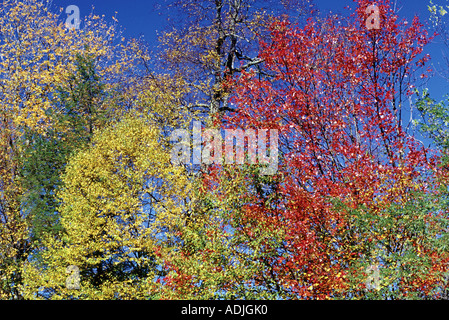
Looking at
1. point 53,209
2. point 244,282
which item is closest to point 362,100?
point 244,282

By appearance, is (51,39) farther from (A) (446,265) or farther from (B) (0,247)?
(A) (446,265)

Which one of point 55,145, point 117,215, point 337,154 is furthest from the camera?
point 55,145

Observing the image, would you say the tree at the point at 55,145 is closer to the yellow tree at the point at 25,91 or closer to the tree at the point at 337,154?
the yellow tree at the point at 25,91

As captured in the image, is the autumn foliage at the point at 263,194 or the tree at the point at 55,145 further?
the tree at the point at 55,145

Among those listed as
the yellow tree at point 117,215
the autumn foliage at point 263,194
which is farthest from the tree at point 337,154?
the yellow tree at point 117,215

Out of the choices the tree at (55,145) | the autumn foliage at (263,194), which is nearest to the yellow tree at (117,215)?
the autumn foliage at (263,194)

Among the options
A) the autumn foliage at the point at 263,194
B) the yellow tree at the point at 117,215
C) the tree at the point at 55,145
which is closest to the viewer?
the autumn foliage at the point at 263,194

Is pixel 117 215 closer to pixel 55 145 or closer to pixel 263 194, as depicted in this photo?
pixel 263 194

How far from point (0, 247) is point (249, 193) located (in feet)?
62.4

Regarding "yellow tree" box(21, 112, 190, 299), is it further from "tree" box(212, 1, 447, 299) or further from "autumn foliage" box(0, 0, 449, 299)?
"tree" box(212, 1, 447, 299)

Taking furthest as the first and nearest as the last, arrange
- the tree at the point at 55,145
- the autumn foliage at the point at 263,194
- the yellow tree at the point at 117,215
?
the tree at the point at 55,145, the yellow tree at the point at 117,215, the autumn foliage at the point at 263,194
